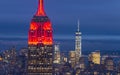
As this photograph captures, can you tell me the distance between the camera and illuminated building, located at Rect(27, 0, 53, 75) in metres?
40.1

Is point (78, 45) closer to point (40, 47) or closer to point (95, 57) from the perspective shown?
point (95, 57)

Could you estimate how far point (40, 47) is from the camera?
40406 mm

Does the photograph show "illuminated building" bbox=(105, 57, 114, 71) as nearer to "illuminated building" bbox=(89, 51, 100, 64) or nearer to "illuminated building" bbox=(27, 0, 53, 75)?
"illuminated building" bbox=(89, 51, 100, 64)

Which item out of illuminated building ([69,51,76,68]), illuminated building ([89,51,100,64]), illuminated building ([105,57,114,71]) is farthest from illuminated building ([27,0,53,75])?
illuminated building ([89,51,100,64])

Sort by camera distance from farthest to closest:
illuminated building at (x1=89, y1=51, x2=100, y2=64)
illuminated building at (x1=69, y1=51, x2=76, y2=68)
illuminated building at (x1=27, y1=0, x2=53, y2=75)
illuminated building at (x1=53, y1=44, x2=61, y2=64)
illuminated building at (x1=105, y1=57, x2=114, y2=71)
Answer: illuminated building at (x1=69, y1=51, x2=76, y2=68), illuminated building at (x1=89, y1=51, x2=100, y2=64), illuminated building at (x1=105, y1=57, x2=114, y2=71), illuminated building at (x1=53, y1=44, x2=61, y2=64), illuminated building at (x1=27, y1=0, x2=53, y2=75)

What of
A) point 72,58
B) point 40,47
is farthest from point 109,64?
point 40,47

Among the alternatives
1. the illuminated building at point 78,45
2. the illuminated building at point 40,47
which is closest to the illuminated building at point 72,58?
the illuminated building at point 78,45

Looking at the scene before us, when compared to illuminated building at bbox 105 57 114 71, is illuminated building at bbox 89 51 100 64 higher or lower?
higher

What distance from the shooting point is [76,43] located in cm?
5275

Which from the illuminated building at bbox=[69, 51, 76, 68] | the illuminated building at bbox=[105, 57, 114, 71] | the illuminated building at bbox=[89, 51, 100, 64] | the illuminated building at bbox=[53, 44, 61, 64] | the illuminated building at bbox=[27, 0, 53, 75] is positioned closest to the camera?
the illuminated building at bbox=[27, 0, 53, 75]

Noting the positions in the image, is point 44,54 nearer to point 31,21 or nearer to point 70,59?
point 31,21

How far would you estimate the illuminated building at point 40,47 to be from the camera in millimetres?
40062

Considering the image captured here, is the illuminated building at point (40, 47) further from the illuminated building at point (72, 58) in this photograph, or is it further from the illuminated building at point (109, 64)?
the illuminated building at point (72, 58)

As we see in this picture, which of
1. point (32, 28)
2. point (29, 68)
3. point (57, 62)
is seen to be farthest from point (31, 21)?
point (57, 62)
